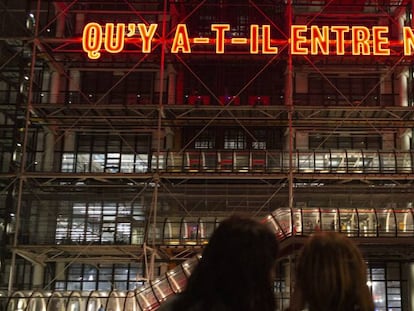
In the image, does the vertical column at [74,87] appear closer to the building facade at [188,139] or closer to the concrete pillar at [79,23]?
the building facade at [188,139]

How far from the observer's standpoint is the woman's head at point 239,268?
2186 mm

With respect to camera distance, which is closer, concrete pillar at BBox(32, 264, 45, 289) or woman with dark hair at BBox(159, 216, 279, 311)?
woman with dark hair at BBox(159, 216, 279, 311)

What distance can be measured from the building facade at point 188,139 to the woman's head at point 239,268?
14597mm

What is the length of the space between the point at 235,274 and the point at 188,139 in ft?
66.1

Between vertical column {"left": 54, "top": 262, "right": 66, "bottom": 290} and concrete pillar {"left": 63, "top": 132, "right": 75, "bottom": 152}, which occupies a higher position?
concrete pillar {"left": 63, "top": 132, "right": 75, "bottom": 152}

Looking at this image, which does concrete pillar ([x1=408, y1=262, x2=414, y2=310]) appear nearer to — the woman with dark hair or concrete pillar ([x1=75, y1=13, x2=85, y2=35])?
concrete pillar ([x1=75, y1=13, x2=85, y2=35])

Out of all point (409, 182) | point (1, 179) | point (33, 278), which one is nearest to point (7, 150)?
point (1, 179)

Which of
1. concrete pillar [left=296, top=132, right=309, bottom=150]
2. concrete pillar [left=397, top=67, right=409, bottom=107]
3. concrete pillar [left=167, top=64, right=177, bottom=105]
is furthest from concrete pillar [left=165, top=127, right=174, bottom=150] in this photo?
concrete pillar [left=397, top=67, right=409, bottom=107]

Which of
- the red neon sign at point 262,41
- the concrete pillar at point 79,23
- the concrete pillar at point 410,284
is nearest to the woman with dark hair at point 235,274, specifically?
the red neon sign at point 262,41

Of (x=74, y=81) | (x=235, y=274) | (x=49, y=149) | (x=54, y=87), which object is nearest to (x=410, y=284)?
(x=49, y=149)

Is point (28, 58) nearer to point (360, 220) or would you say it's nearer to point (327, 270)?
point (360, 220)

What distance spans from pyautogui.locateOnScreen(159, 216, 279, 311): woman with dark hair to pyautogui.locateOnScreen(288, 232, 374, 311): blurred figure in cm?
22

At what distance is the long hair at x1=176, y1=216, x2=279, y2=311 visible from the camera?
2180mm

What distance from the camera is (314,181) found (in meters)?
20.2
